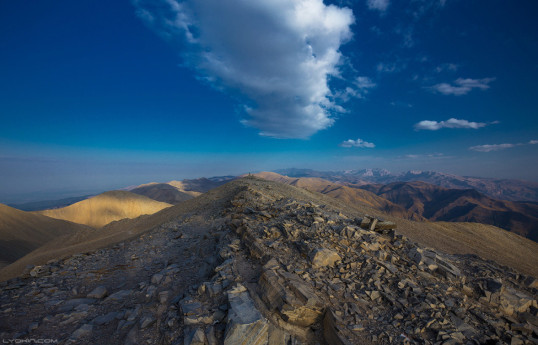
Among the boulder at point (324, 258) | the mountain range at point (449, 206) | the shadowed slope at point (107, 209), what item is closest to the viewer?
the boulder at point (324, 258)

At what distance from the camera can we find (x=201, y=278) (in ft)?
22.4

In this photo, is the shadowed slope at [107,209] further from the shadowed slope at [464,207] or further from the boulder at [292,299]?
the shadowed slope at [464,207]

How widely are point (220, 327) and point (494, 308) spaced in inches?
310

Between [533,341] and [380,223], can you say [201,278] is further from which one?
[533,341]

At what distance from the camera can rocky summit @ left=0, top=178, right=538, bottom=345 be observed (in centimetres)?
437

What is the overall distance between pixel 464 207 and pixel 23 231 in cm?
18042

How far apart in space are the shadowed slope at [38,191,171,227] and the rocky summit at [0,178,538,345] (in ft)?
190

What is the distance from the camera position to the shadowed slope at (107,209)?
181 feet

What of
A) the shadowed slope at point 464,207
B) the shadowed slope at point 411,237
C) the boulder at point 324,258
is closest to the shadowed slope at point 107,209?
the shadowed slope at point 411,237

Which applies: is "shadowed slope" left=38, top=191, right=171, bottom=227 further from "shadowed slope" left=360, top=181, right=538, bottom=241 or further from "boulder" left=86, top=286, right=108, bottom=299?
"shadowed slope" left=360, top=181, right=538, bottom=241

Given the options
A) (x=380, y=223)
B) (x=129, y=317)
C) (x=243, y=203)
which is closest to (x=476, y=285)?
(x=380, y=223)

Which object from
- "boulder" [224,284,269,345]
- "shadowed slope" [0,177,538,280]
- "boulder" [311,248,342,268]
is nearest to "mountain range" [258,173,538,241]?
"shadowed slope" [0,177,538,280]

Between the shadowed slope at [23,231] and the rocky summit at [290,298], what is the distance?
3315cm

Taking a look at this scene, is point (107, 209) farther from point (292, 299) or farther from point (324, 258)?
point (292, 299)
